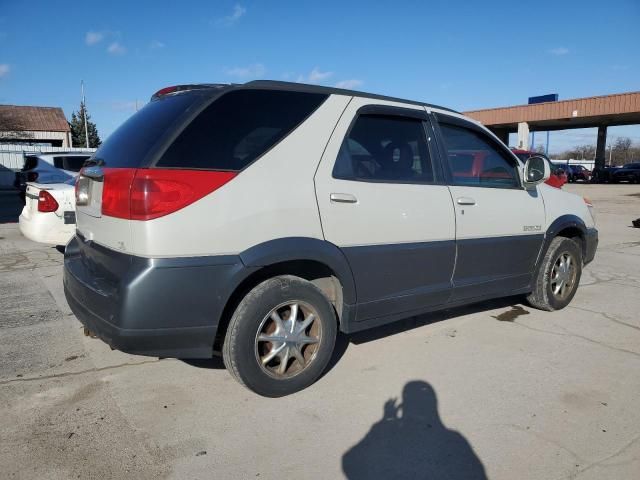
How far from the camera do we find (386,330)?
428cm

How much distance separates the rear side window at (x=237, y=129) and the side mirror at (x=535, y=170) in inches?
87.4

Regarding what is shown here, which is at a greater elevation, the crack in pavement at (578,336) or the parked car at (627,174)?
the parked car at (627,174)

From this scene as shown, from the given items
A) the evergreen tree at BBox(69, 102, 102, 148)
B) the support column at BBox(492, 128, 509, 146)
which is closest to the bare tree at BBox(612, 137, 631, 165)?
the support column at BBox(492, 128, 509, 146)

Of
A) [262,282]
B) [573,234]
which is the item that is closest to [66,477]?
[262,282]

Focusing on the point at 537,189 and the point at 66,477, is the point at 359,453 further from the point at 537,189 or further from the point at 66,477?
the point at 537,189

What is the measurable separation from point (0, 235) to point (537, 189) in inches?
390

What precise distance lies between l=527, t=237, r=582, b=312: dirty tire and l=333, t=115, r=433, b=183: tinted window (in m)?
1.81

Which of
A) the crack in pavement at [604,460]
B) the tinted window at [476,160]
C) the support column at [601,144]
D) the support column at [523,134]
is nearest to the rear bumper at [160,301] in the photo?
the crack in pavement at [604,460]

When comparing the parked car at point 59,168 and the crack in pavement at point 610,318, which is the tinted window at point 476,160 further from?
the parked car at point 59,168

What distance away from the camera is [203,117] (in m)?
2.71

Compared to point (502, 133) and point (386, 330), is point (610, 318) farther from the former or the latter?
point (502, 133)

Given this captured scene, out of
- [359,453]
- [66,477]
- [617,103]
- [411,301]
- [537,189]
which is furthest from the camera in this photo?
[617,103]

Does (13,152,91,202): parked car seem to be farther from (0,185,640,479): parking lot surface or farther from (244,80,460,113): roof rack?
(244,80,460,113): roof rack

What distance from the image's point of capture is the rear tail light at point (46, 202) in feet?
19.2
